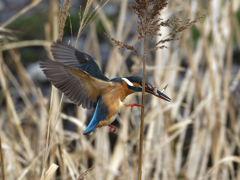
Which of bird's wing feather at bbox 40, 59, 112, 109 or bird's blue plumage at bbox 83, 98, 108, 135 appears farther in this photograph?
bird's blue plumage at bbox 83, 98, 108, 135

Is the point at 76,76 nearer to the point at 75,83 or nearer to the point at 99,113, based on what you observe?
the point at 75,83

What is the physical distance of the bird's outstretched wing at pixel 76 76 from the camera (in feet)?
2.23

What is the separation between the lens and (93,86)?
803 millimetres

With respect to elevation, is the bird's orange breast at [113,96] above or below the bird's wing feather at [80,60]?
below

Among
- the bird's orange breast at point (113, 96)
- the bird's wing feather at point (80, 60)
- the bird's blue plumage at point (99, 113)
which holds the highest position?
the bird's wing feather at point (80, 60)

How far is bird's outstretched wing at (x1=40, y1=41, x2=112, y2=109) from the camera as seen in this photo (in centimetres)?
68

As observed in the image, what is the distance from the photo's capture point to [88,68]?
0.79 meters

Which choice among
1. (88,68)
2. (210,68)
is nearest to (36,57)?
(210,68)

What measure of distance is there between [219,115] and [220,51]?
0.41m

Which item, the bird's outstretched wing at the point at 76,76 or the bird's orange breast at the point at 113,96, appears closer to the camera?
the bird's outstretched wing at the point at 76,76

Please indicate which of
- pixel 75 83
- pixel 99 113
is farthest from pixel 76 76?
pixel 99 113

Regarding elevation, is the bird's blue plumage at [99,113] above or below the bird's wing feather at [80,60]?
below

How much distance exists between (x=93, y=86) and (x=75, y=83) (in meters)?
0.06

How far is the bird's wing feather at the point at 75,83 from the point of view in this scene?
2.22ft
